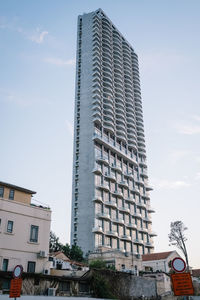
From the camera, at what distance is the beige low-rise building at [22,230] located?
91.1 feet

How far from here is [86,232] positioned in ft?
226

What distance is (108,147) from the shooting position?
85125mm

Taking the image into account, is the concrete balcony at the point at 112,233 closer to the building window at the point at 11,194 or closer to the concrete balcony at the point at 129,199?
the concrete balcony at the point at 129,199

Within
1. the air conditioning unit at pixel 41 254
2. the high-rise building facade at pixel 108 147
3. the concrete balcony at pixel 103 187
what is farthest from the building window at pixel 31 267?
the concrete balcony at pixel 103 187

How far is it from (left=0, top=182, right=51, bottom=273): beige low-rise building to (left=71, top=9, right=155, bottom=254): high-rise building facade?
38152mm

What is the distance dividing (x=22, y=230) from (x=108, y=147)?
57.5m

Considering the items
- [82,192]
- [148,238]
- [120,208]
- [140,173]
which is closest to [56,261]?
[82,192]

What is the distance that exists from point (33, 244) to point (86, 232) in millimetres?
40573

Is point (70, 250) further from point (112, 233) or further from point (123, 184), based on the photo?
point (123, 184)

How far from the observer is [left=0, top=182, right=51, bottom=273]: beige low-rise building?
27.8 metres

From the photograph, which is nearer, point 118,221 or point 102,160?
point 118,221

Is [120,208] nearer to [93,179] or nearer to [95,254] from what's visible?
[93,179]

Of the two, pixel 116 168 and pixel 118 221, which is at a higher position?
pixel 116 168

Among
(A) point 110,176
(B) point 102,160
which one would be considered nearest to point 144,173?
(A) point 110,176
